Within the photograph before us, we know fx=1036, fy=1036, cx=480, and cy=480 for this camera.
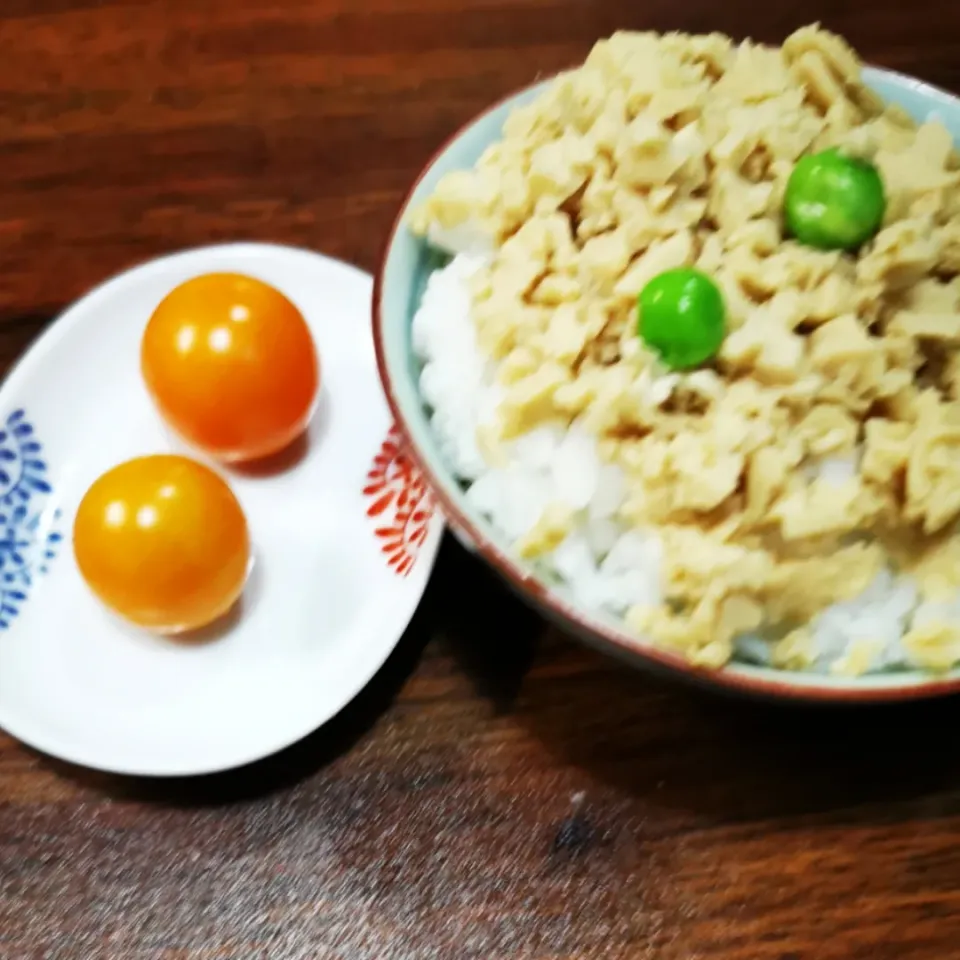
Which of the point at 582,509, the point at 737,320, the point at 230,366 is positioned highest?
the point at 737,320

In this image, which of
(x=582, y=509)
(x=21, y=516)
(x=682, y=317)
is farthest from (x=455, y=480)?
(x=21, y=516)

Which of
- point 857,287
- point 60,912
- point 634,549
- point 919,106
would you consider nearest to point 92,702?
point 60,912

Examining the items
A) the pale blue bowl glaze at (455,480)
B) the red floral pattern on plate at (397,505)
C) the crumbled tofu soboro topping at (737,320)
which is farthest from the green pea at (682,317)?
the red floral pattern on plate at (397,505)

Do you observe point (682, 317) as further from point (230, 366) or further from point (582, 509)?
point (230, 366)

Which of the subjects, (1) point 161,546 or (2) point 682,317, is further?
(1) point 161,546

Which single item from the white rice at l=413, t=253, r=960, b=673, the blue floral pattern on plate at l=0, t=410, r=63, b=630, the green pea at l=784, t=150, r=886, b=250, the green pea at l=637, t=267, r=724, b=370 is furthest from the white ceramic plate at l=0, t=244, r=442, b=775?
the green pea at l=784, t=150, r=886, b=250

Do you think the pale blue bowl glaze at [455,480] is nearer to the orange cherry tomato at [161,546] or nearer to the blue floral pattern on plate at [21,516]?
the orange cherry tomato at [161,546]

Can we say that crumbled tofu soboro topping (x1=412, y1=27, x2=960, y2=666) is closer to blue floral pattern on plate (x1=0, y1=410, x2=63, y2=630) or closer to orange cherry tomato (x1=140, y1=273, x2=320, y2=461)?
orange cherry tomato (x1=140, y1=273, x2=320, y2=461)
